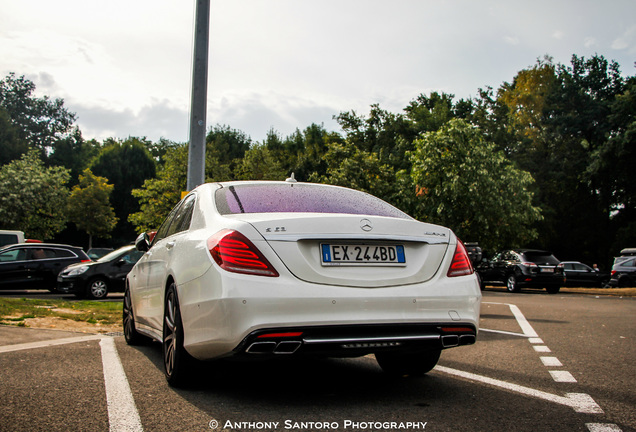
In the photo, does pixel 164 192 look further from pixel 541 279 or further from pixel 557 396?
pixel 557 396

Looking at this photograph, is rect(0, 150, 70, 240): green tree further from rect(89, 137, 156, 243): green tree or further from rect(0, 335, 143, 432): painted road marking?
rect(0, 335, 143, 432): painted road marking

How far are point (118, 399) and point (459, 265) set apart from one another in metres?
2.40

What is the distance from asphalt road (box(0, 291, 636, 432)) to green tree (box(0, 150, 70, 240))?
43955 millimetres

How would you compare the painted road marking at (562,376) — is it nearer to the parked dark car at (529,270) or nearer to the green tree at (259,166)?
the parked dark car at (529,270)

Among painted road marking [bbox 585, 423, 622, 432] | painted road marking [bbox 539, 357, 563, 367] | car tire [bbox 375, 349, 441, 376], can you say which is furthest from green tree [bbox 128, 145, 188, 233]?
painted road marking [bbox 585, 423, 622, 432]

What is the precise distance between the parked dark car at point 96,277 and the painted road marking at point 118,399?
11.0m

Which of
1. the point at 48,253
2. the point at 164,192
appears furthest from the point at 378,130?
the point at 48,253

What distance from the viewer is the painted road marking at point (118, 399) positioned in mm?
3604

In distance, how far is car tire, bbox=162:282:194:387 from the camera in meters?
4.46

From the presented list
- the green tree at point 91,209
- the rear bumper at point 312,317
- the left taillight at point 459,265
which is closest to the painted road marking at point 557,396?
the rear bumper at point 312,317

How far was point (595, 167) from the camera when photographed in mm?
43750

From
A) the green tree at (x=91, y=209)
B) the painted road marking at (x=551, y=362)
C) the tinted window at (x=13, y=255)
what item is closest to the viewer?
the painted road marking at (x=551, y=362)

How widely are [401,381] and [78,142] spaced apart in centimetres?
9041

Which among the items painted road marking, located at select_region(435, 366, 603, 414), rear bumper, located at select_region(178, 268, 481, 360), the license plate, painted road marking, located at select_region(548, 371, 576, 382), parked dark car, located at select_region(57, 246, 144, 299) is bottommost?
parked dark car, located at select_region(57, 246, 144, 299)
